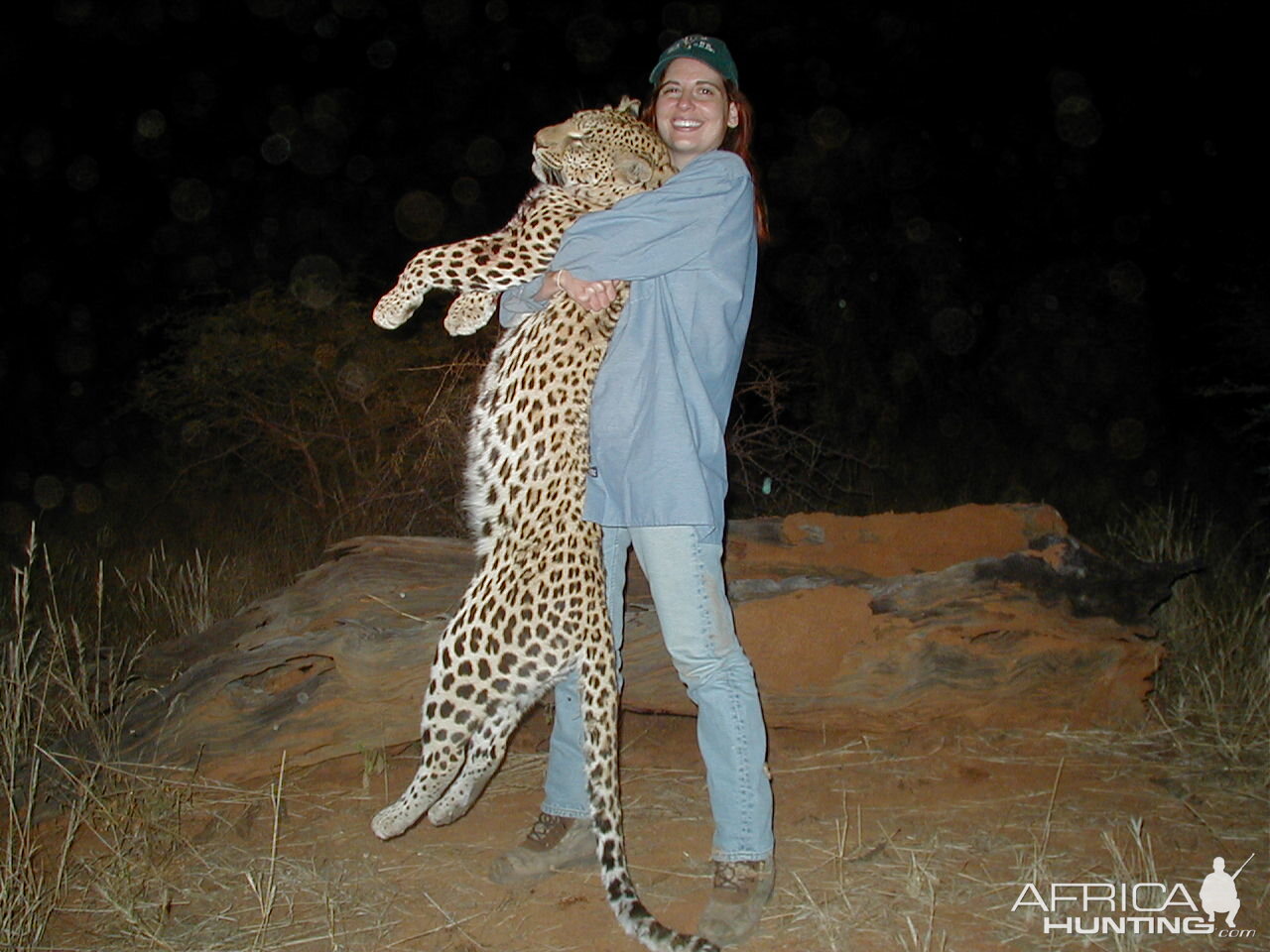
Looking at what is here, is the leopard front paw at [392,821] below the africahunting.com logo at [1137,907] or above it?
above

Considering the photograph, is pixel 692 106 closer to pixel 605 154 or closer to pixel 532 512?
pixel 605 154

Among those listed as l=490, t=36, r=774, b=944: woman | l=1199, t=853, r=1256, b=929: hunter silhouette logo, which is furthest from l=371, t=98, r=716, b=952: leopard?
l=1199, t=853, r=1256, b=929: hunter silhouette logo

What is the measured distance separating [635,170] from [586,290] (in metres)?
0.62

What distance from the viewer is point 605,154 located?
3.32m

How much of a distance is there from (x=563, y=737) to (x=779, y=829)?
1.00m

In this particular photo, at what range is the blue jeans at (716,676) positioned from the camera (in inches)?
112

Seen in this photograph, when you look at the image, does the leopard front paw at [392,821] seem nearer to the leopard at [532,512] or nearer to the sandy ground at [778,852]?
the leopard at [532,512]

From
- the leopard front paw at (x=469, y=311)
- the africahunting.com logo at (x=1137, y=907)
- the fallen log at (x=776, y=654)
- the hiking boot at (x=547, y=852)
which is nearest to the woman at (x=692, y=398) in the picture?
the leopard front paw at (x=469, y=311)

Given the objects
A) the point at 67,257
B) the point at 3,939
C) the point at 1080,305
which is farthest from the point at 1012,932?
the point at 67,257

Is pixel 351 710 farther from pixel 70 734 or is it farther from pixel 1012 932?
pixel 1012 932

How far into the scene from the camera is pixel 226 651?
4129mm

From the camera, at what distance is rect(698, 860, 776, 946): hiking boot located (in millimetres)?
3027

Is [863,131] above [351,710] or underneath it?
above

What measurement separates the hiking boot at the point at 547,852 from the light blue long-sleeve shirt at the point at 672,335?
1201mm
